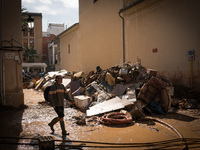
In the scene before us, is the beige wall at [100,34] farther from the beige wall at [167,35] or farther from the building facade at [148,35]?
the beige wall at [167,35]

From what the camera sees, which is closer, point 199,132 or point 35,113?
point 199,132

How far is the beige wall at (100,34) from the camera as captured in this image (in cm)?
1459

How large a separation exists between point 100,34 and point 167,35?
7938 millimetres

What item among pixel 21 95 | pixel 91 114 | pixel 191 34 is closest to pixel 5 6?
pixel 21 95

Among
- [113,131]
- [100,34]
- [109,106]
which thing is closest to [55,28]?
[100,34]

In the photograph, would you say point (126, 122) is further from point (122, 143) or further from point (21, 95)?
point (21, 95)

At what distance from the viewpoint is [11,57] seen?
888 centimetres

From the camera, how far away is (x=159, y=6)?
10664 mm

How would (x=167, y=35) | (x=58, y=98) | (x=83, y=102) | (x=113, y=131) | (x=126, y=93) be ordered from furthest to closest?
1. (x=167, y=35)
2. (x=83, y=102)
3. (x=126, y=93)
4. (x=113, y=131)
5. (x=58, y=98)

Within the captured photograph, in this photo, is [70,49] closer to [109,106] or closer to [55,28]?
[109,106]

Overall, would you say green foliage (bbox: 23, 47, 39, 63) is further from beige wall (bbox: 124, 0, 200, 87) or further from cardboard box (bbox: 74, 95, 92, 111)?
cardboard box (bbox: 74, 95, 92, 111)

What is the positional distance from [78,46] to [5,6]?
13.1 metres

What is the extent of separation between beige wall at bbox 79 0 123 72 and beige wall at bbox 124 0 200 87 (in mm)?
1691

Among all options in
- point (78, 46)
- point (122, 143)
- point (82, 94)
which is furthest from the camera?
point (78, 46)
